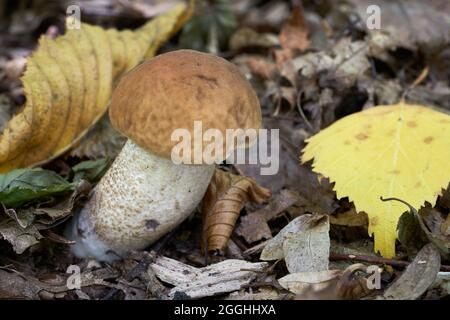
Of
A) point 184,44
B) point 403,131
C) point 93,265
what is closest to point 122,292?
point 93,265

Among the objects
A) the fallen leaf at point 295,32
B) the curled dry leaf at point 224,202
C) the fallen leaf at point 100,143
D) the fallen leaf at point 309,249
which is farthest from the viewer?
the fallen leaf at point 295,32

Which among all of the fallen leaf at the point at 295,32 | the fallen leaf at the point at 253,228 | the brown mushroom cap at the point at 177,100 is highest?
the fallen leaf at the point at 295,32

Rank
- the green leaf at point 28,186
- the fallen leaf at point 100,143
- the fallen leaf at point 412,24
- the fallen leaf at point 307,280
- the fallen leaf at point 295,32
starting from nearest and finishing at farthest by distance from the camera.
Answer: the fallen leaf at point 307,280, the green leaf at point 28,186, the fallen leaf at point 100,143, the fallen leaf at point 412,24, the fallen leaf at point 295,32

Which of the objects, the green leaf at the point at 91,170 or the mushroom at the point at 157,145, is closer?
the mushroom at the point at 157,145

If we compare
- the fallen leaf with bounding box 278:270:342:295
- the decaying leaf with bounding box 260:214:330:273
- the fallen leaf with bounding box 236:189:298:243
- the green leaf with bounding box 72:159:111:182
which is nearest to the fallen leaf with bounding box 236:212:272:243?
the fallen leaf with bounding box 236:189:298:243

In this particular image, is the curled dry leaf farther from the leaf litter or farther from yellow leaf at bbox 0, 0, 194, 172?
yellow leaf at bbox 0, 0, 194, 172

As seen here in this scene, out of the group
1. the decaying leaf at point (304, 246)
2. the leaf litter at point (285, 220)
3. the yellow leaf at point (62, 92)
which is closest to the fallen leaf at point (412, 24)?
the leaf litter at point (285, 220)

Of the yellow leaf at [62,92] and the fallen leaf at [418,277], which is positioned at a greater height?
the yellow leaf at [62,92]

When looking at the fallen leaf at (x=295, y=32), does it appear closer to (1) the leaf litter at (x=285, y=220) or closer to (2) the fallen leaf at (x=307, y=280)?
(1) the leaf litter at (x=285, y=220)
